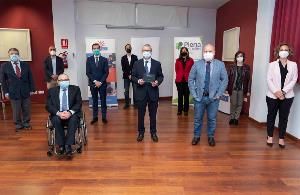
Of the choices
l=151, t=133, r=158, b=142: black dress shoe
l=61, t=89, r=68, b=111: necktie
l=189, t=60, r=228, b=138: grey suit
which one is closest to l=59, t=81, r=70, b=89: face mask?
l=61, t=89, r=68, b=111: necktie

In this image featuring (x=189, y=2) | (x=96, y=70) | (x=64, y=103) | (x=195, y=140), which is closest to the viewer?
(x=64, y=103)

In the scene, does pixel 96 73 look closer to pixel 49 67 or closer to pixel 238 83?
pixel 49 67

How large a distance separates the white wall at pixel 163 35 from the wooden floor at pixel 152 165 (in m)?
3.15

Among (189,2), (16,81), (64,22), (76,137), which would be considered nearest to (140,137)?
(76,137)

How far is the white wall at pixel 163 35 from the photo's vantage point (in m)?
7.32

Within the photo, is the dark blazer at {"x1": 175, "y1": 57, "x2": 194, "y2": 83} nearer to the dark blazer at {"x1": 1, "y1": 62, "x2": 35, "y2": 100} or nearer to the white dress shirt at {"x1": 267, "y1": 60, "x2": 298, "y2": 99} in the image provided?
the white dress shirt at {"x1": 267, "y1": 60, "x2": 298, "y2": 99}

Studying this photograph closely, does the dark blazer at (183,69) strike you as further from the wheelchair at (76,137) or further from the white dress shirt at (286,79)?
the wheelchair at (76,137)

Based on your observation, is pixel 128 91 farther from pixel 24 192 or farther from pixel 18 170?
pixel 24 192

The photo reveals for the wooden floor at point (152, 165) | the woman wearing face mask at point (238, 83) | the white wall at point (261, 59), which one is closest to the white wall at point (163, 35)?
the white wall at point (261, 59)

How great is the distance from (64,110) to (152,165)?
1436 mm

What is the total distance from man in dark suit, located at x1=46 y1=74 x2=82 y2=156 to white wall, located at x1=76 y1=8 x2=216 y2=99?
397 cm

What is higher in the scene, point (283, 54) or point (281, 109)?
point (283, 54)

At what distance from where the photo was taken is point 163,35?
7.81m

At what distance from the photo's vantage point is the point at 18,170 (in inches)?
124
